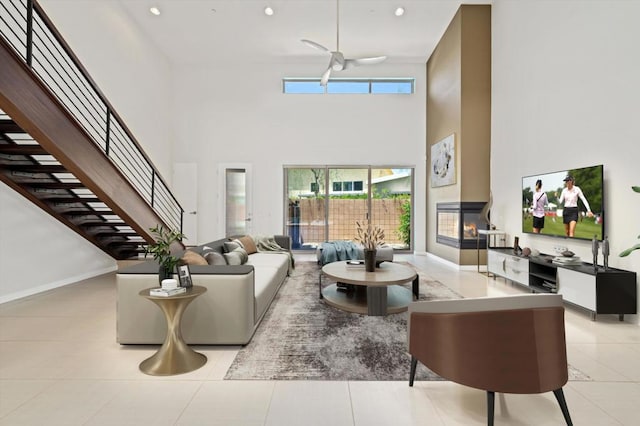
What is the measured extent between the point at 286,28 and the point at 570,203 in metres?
5.83

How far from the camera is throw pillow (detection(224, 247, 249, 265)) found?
A: 3.71 m

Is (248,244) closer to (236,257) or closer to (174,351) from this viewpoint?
(236,257)

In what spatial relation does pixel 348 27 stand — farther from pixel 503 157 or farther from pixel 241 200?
pixel 241 200

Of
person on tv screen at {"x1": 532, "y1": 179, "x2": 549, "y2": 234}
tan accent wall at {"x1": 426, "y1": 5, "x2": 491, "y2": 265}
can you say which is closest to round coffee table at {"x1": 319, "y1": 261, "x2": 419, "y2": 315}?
person on tv screen at {"x1": 532, "y1": 179, "x2": 549, "y2": 234}

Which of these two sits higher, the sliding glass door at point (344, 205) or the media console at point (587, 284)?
the sliding glass door at point (344, 205)

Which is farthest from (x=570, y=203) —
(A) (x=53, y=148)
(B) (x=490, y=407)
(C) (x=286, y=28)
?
(C) (x=286, y=28)

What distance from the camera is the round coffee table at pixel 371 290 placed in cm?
328

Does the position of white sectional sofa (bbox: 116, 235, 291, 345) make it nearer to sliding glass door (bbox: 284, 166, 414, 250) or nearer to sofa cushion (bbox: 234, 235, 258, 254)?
sofa cushion (bbox: 234, 235, 258, 254)

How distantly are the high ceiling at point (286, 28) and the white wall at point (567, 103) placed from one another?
4.80 feet

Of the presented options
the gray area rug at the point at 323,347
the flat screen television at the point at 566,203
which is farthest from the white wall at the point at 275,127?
the gray area rug at the point at 323,347

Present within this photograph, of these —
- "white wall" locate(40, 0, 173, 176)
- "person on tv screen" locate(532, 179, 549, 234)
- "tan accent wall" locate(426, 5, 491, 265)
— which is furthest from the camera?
"tan accent wall" locate(426, 5, 491, 265)

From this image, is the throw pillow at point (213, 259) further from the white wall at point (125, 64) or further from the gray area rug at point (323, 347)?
the white wall at point (125, 64)

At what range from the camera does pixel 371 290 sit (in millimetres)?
3314

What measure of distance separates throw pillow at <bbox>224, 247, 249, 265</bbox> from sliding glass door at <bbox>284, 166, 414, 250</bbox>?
3.86m
